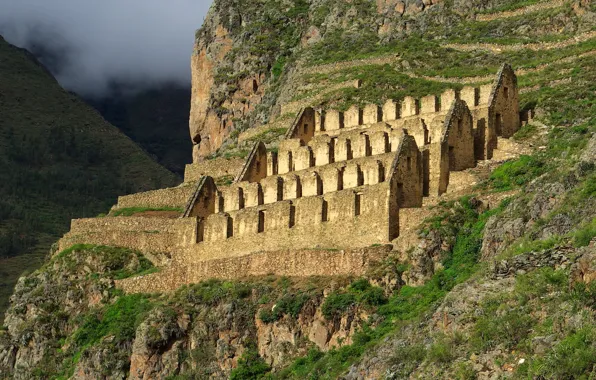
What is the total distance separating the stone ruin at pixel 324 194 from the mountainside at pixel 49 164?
52692 millimetres

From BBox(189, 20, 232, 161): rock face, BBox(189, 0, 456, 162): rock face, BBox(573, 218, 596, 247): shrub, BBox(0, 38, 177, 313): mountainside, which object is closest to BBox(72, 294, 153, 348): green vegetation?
BBox(573, 218, 596, 247): shrub

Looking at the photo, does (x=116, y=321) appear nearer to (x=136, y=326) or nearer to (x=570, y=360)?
(x=136, y=326)

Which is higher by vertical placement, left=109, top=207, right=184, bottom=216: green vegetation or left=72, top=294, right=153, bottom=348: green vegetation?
left=109, top=207, right=184, bottom=216: green vegetation

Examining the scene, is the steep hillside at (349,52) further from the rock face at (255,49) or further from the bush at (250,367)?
the bush at (250,367)

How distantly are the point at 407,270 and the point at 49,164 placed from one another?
110m

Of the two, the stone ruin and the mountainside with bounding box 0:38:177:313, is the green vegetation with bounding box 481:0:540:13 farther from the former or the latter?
the mountainside with bounding box 0:38:177:313

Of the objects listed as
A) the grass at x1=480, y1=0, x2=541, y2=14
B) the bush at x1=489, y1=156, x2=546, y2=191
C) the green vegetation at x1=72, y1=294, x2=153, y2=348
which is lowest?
the green vegetation at x1=72, y1=294, x2=153, y2=348

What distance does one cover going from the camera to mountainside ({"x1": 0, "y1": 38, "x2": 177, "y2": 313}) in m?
135

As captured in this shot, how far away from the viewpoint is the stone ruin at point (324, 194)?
58969 millimetres

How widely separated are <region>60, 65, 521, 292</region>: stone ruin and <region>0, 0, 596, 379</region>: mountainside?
106 centimetres

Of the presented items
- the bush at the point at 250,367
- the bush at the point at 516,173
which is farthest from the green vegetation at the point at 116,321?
the bush at the point at 516,173

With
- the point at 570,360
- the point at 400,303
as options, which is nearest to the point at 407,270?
the point at 400,303

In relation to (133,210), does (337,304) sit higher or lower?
A: lower

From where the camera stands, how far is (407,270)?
2132 inches
